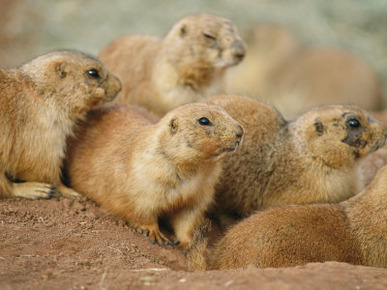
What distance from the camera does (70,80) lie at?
6293 millimetres

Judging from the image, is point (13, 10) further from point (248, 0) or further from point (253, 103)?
point (253, 103)

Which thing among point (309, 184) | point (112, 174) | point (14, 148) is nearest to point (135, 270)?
point (112, 174)

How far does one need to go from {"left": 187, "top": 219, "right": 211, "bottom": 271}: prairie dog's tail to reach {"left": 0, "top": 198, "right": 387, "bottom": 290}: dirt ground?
6.3 inches

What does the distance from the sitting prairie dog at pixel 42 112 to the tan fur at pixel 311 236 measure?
197 centimetres

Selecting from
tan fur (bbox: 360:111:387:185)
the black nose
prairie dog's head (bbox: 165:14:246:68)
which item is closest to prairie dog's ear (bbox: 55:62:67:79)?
prairie dog's head (bbox: 165:14:246:68)

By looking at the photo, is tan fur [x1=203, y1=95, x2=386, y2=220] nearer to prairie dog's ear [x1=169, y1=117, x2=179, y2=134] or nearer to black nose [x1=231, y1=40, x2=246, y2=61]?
prairie dog's ear [x1=169, y1=117, x2=179, y2=134]

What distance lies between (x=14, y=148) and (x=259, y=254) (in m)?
2.72

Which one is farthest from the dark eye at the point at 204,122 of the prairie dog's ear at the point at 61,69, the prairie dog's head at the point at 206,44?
the prairie dog's head at the point at 206,44

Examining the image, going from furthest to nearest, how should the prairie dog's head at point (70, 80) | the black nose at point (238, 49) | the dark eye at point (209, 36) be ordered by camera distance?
the dark eye at point (209, 36)
the black nose at point (238, 49)
the prairie dog's head at point (70, 80)

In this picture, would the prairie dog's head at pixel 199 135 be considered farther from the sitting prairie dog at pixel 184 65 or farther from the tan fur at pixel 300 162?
the sitting prairie dog at pixel 184 65

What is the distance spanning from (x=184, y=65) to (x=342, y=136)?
271 centimetres

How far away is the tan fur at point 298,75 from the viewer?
1325 centimetres

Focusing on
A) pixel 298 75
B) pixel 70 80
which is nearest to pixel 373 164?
pixel 70 80

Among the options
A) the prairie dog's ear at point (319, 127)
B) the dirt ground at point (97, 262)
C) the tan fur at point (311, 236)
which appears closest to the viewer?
the dirt ground at point (97, 262)
